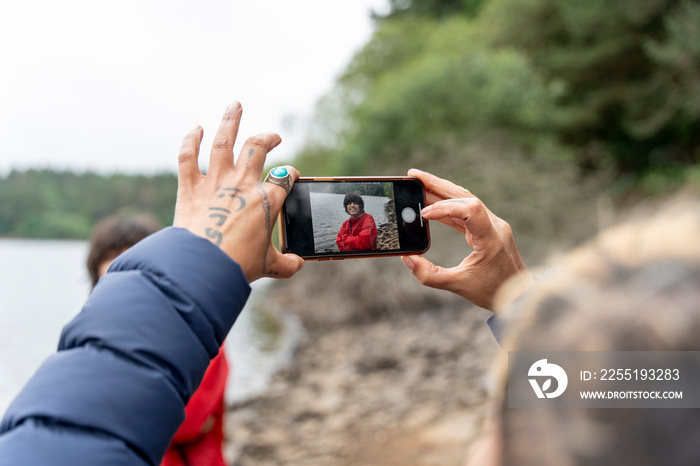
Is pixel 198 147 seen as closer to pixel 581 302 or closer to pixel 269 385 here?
pixel 581 302

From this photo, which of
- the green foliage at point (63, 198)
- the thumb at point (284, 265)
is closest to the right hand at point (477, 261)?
the thumb at point (284, 265)

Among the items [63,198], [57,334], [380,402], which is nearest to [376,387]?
[380,402]

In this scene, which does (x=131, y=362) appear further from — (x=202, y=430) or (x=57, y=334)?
(x=57, y=334)

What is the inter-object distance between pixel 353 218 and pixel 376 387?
6448 mm

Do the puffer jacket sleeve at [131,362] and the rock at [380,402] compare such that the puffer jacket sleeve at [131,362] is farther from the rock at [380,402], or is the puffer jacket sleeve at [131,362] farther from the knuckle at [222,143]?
the rock at [380,402]

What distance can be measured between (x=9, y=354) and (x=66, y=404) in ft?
44.0

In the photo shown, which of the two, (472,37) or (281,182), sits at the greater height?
(472,37)

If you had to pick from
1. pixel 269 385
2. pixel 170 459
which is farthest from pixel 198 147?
pixel 269 385

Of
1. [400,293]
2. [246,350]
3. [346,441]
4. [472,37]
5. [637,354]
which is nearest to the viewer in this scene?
[637,354]

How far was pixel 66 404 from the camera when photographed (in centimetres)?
64

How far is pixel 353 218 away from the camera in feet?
4.32

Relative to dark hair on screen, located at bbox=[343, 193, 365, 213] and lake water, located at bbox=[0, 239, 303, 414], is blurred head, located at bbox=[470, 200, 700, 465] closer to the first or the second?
dark hair on screen, located at bbox=[343, 193, 365, 213]

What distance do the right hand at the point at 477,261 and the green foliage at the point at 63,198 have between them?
54.4 feet

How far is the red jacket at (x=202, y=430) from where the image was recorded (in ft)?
6.31
